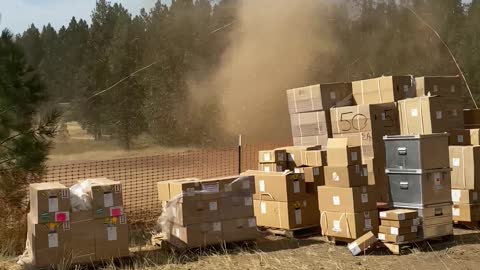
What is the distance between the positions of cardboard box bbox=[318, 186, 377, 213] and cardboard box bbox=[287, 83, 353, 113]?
246cm

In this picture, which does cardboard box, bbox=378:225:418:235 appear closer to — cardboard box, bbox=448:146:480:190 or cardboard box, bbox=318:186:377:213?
cardboard box, bbox=318:186:377:213

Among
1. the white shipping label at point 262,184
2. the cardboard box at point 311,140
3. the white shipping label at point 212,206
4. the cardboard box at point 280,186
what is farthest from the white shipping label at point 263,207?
the cardboard box at point 311,140

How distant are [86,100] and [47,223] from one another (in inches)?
1619

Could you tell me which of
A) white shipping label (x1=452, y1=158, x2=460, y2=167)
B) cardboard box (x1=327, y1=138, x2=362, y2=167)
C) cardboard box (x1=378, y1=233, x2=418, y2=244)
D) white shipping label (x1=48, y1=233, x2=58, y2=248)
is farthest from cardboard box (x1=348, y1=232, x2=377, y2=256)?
white shipping label (x1=48, y1=233, x2=58, y2=248)

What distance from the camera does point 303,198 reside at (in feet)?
33.8

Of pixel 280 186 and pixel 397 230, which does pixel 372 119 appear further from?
pixel 397 230

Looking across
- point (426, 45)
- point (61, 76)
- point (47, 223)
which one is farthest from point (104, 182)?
point (61, 76)

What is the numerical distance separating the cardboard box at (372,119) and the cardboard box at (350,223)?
6.45 feet

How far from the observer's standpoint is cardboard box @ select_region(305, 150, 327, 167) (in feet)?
34.3

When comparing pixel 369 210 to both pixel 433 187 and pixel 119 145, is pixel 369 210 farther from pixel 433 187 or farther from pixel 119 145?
pixel 119 145

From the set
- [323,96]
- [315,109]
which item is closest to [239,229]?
[315,109]

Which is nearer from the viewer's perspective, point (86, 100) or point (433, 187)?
point (433, 187)

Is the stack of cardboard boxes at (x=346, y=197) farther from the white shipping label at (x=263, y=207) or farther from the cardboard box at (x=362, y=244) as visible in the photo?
the white shipping label at (x=263, y=207)

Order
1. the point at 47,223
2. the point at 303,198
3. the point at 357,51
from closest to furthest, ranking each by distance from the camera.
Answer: the point at 47,223 < the point at 303,198 < the point at 357,51
